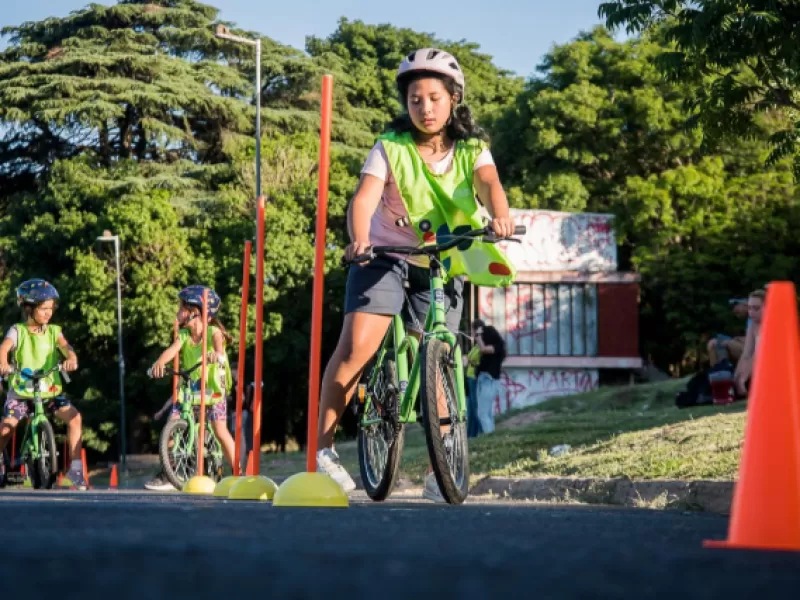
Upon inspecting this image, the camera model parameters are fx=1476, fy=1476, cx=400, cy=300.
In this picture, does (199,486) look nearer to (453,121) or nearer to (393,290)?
(393,290)

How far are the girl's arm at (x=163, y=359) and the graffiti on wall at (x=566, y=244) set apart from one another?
28.1 metres

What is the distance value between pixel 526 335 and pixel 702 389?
2671 cm

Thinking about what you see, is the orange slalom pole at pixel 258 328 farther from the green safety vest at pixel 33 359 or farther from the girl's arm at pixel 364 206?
the green safety vest at pixel 33 359

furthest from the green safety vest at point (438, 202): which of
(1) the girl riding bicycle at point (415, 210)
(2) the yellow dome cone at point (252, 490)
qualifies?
(2) the yellow dome cone at point (252, 490)

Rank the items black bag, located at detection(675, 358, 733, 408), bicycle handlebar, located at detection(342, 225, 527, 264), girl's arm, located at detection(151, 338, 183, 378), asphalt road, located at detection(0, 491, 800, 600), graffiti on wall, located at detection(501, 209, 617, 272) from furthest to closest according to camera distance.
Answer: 1. graffiti on wall, located at detection(501, 209, 617, 272)
2. black bag, located at detection(675, 358, 733, 408)
3. girl's arm, located at detection(151, 338, 183, 378)
4. bicycle handlebar, located at detection(342, 225, 527, 264)
5. asphalt road, located at detection(0, 491, 800, 600)

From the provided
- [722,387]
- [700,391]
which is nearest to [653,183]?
[700,391]

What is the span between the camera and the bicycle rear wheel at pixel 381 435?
6852 mm

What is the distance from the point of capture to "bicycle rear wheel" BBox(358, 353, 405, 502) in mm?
6852

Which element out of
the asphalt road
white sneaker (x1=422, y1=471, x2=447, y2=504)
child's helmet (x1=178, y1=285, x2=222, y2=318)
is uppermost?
child's helmet (x1=178, y1=285, x2=222, y2=318)

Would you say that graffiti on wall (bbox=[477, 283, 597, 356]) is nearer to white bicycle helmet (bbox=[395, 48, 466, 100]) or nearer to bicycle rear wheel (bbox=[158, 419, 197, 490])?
bicycle rear wheel (bbox=[158, 419, 197, 490])

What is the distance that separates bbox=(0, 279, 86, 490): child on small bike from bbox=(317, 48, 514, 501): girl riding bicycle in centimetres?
612

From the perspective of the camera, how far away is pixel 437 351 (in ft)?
21.5

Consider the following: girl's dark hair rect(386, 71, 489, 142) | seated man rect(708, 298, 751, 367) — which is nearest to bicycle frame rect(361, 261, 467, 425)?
girl's dark hair rect(386, 71, 489, 142)

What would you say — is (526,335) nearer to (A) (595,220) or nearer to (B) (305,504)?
(A) (595,220)
